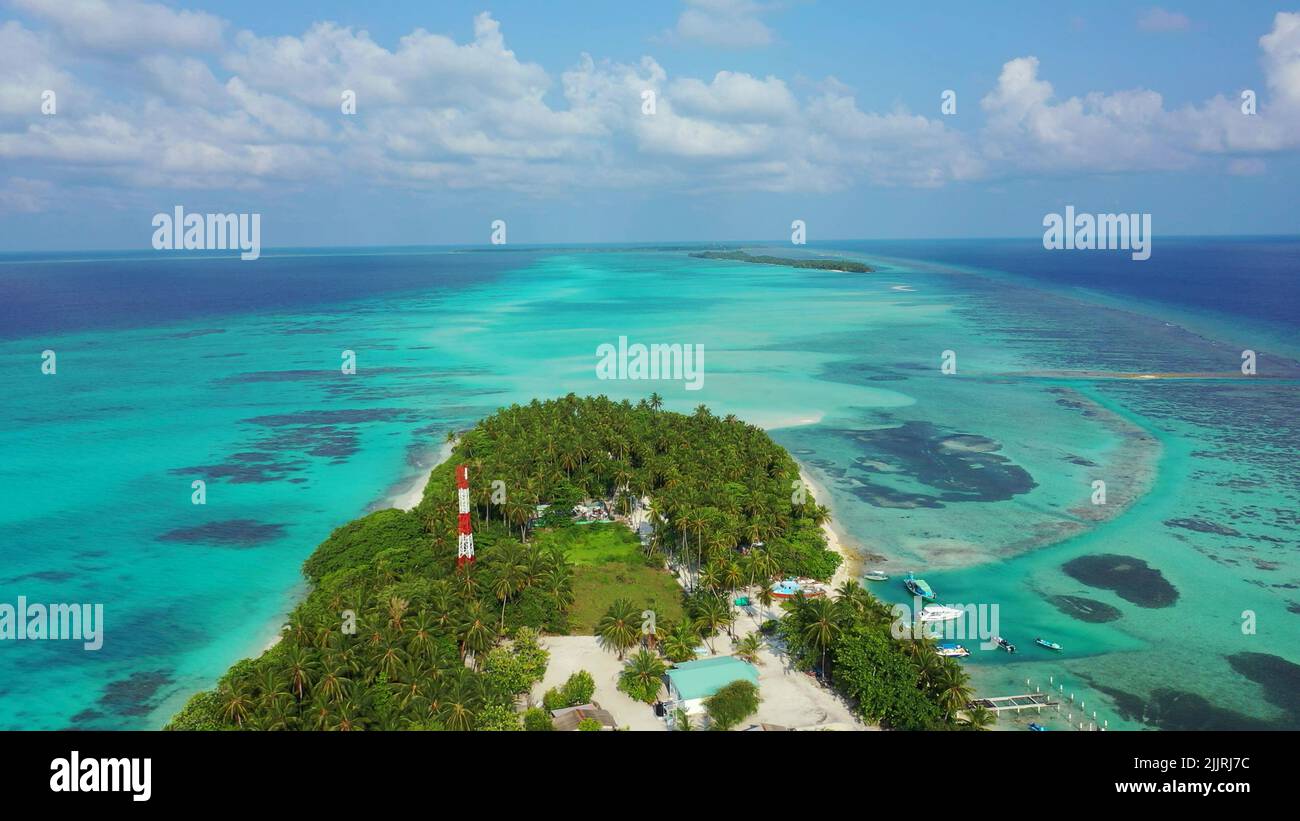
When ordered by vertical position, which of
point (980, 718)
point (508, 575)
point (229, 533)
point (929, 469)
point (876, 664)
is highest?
point (929, 469)

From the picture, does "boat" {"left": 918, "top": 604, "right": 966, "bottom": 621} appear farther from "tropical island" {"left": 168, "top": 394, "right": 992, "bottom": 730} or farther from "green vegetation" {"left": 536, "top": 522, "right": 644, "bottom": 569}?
"green vegetation" {"left": 536, "top": 522, "right": 644, "bottom": 569}

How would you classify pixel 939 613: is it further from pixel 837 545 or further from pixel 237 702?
pixel 237 702

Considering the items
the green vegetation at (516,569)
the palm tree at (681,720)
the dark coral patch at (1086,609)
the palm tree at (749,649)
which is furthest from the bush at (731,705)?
the dark coral patch at (1086,609)

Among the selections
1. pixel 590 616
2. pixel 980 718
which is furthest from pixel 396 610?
pixel 980 718

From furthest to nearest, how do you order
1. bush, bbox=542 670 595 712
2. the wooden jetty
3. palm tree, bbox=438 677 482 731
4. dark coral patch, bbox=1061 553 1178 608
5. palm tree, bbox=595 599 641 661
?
dark coral patch, bbox=1061 553 1178 608 < palm tree, bbox=595 599 641 661 < the wooden jetty < bush, bbox=542 670 595 712 < palm tree, bbox=438 677 482 731

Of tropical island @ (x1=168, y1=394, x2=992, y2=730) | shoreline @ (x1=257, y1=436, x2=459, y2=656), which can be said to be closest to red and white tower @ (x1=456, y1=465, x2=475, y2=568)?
tropical island @ (x1=168, y1=394, x2=992, y2=730)
